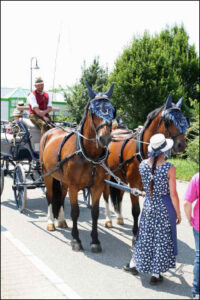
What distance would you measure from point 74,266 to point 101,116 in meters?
2.13

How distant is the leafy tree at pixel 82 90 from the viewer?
24.0 m

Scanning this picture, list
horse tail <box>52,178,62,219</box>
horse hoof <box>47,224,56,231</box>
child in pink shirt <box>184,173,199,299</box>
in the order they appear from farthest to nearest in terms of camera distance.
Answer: horse tail <box>52,178,62,219</box> < horse hoof <box>47,224,56,231</box> < child in pink shirt <box>184,173,199,299</box>

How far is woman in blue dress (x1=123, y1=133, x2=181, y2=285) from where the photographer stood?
4.27 metres

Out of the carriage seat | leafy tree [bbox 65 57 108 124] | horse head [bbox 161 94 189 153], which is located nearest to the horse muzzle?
horse head [bbox 161 94 189 153]

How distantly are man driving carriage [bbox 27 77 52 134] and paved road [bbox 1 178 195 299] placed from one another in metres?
1.97

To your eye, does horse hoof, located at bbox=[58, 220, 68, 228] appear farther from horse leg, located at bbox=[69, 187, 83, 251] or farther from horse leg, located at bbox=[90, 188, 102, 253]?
horse leg, located at bbox=[90, 188, 102, 253]

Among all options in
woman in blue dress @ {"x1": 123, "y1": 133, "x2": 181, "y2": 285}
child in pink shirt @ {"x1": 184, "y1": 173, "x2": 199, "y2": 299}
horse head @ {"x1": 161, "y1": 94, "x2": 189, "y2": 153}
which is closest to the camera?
child in pink shirt @ {"x1": 184, "y1": 173, "x2": 199, "y2": 299}

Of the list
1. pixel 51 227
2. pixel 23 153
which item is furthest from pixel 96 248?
pixel 23 153

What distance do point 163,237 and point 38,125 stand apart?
4538 millimetres

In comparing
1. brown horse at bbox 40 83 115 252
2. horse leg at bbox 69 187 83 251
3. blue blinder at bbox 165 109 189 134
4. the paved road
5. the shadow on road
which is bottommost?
the shadow on road

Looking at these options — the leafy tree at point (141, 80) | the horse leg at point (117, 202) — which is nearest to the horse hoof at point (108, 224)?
the horse leg at point (117, 202)

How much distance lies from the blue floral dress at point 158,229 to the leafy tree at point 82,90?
758 inches

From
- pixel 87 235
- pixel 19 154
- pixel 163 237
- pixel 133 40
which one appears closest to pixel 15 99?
pixel 133 40

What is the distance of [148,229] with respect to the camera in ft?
14.5
